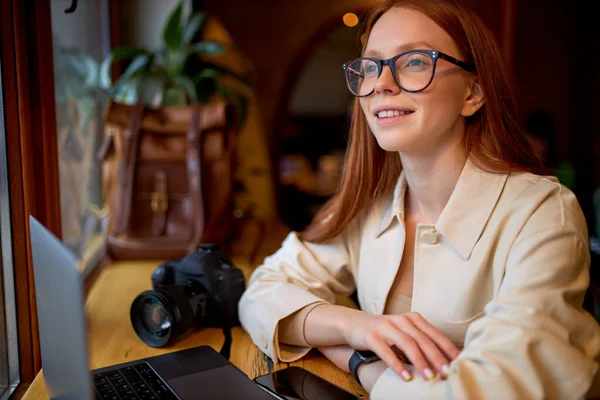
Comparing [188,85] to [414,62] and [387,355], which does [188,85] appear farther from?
[387,355]

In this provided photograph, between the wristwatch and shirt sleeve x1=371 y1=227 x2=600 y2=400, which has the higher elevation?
shirt sleeve x1=371 y1=227 x2=600 y2=400

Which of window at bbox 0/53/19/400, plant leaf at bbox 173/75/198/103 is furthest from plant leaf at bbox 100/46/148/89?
window at bbox 0/53/19/400

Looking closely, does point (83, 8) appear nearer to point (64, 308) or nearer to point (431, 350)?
point (64, 308)

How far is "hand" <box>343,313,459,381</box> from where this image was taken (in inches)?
31.2

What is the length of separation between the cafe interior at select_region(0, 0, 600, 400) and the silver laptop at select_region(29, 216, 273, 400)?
5cm

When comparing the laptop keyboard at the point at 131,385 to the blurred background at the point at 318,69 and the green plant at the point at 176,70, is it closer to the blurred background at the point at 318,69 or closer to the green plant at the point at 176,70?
the green plant at the point at 176,70

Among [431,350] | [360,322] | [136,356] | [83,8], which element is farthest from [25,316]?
[83,8]

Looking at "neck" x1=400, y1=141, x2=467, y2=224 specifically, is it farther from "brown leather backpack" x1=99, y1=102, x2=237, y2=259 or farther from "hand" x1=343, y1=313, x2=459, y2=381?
"brown leather backpack" x1=99, y1=102, x2=237, y2=259

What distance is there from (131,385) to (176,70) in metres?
1.30

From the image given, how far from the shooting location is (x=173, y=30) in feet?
6.26

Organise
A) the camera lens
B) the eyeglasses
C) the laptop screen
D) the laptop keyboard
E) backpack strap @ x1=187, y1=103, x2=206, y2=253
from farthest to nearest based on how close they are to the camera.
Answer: backpack strap @ x1=187, y1=103, x2=206, y2=253, the camera lens, the eyeglasses, the laptop keyboard, the laptop screen

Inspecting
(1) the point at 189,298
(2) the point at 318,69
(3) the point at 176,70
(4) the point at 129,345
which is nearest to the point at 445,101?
(1) the point at 189,298

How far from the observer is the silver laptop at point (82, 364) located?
0.63m

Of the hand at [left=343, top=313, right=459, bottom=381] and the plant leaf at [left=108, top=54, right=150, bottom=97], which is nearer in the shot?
the hand at [left=343, top=313, right=459, bottom=381]
